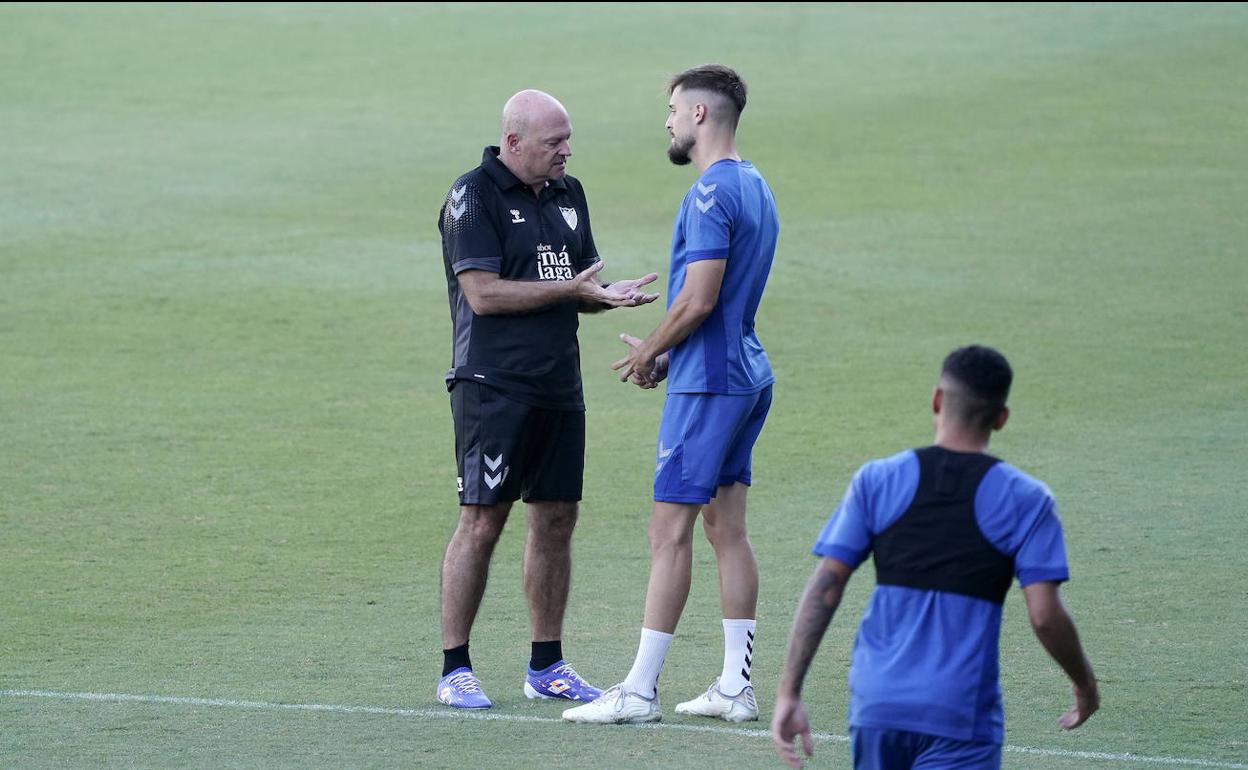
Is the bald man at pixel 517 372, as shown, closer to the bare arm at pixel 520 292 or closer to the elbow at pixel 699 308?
the bare arm at pixel 520 292

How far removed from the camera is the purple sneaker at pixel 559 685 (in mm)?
6879

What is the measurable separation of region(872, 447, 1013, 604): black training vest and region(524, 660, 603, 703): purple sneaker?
2.81 metres

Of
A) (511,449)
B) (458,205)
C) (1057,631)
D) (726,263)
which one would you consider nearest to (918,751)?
(1057,631)

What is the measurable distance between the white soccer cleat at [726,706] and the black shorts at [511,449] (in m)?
0.98

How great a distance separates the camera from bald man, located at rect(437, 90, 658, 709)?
6.78m

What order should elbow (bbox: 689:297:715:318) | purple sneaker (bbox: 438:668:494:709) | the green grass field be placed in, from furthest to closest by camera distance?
Result: 1. the green grass field
2. purple sneaker (bbox: 438:668:494:709)
3. elbow (bbox: 689:297:715:318)

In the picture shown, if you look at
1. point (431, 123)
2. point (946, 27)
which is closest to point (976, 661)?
point (431, 123)

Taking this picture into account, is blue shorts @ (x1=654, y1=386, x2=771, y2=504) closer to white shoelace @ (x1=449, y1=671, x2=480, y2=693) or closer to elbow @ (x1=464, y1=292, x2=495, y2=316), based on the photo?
elbow @ (x1=464, y1=292, x2=495, y2=316)

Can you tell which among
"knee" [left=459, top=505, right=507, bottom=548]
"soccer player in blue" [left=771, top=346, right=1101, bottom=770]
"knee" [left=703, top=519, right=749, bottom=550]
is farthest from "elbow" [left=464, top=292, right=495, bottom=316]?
"soccer player in blue" [left=771, top=346, right=1101, bottom=770]

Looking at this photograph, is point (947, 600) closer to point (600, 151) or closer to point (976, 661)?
point (976, 661)

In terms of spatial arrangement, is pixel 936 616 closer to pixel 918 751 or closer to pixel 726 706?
pixel 918 751

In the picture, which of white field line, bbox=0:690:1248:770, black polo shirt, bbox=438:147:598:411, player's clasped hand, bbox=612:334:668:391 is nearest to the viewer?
white field line, bbox=0:690:1248:770

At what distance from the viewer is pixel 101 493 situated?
10.5 metres

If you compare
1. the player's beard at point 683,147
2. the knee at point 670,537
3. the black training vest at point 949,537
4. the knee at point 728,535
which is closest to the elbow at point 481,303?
the player's beard at point 683,147
